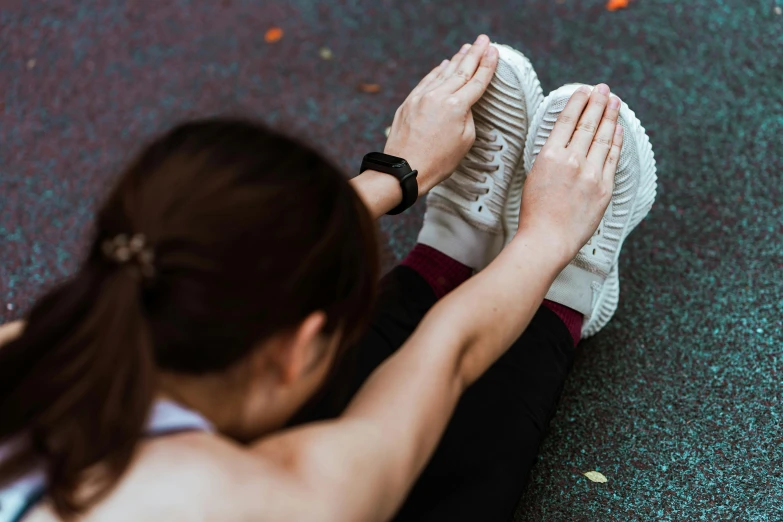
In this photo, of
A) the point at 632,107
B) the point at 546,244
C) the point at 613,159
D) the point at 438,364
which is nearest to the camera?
the point at 438,364

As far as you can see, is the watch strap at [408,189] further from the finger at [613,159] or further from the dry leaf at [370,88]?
the dry leaf at [370,88]

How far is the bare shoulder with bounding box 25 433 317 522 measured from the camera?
0.54 m

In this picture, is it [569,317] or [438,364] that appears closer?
[438,364]

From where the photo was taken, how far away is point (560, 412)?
1.11 m

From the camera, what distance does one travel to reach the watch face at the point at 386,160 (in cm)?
103

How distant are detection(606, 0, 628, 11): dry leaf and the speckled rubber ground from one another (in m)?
0.02

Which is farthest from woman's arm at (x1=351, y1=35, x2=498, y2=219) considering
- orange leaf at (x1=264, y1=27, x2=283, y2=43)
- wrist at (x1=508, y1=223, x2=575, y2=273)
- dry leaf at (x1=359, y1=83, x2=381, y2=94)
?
orange leaf at (x1=264, y1=27, x2=283, y2=43)

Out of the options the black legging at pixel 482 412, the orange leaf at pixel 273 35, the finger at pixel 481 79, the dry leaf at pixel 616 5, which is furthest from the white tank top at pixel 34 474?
the dry leaf at pixel 616 5

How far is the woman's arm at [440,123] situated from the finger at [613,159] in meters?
0.22

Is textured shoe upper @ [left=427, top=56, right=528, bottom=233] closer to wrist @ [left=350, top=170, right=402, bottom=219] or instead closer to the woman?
wrist @ [left=350, top=170, right=402, bottom=219]

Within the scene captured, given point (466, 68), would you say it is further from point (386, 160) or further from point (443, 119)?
point (386, 160)

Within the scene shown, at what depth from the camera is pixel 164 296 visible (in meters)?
0.52

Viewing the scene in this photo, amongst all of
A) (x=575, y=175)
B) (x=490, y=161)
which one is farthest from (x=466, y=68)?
(x=575, y=175)

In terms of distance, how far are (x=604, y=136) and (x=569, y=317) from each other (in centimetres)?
28
